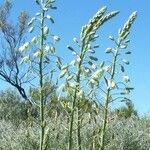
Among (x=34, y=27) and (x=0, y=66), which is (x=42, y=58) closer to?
(x=34, y=27)

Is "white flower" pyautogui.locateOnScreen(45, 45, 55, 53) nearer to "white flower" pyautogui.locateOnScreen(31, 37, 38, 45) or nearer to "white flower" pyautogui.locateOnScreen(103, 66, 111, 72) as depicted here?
"white flower" pyautogui.locateOnScreen(31, 37, 38, 45)

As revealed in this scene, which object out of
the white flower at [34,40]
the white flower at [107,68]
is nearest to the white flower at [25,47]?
the white flower at [34,40]

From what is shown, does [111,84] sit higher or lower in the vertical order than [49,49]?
lower

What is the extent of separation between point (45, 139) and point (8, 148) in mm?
7365

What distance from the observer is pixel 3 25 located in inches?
1291

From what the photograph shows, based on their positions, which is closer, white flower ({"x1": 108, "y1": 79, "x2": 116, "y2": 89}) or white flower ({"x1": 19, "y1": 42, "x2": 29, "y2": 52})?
white flower ({"x1": 108, "y1": 79, "x2": 116, "y2": 89})

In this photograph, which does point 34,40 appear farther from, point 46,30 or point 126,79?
point 126,79

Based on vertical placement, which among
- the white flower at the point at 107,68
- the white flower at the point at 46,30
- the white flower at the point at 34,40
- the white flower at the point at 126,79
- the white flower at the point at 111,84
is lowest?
the white flower at the point at 111,84

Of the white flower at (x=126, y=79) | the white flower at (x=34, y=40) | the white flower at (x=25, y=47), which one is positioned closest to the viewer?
the white flower at (x=126, y=79)

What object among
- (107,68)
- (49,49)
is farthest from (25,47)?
(107,68)

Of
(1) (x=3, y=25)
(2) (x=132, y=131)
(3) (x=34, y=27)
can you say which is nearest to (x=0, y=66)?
(1) (x=3, y=25)

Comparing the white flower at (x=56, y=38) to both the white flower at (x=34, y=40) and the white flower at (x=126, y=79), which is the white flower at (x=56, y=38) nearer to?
the white flower at (x=34, y=40)

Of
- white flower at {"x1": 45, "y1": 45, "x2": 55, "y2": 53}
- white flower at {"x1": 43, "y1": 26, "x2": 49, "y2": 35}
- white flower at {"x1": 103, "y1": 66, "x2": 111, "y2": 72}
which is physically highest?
white flower at {"x1": 43, "y1": 26, "x2": 49, "y2": 35}

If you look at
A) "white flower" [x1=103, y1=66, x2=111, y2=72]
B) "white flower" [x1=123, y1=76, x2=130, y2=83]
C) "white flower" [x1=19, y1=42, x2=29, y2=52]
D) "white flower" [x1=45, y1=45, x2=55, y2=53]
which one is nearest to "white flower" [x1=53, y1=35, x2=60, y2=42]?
"white flower" [x1=45, y1=45, x2=55, y2=53]
